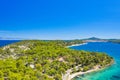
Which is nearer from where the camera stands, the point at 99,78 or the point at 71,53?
the point at 99,78

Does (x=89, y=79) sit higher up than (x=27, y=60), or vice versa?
(x=27, y=60)

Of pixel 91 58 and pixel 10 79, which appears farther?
pixel 91 58

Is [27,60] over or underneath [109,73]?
over

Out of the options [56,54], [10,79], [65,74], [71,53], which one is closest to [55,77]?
[65,74]

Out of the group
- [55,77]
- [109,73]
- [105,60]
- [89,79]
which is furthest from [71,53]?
[55,77]

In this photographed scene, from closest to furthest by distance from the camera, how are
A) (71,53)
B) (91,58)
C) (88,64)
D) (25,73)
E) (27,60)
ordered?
1. (25,73)
2. (27,60)
3. (88,64)
4. (91,58)
5. (71,53)

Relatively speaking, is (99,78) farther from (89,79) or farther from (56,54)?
(56,54)

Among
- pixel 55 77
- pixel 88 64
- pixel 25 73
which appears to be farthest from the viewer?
pixel 88 64

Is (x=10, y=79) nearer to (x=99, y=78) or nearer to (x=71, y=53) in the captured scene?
(x=99, y=78)

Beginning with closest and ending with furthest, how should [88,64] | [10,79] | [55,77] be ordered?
[10,79], [55,77], [88,64]
